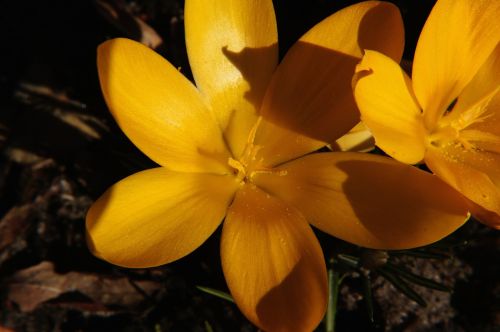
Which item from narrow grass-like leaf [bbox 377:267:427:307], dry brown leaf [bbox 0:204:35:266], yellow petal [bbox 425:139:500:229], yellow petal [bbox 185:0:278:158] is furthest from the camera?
dry brown leaf [bbox 0:204:35:266]

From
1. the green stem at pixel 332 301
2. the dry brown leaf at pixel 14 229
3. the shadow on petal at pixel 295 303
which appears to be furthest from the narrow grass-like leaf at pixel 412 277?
the dry brown leaf at pixel 14 229

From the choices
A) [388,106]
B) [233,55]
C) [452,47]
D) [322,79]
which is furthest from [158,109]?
[452,47]

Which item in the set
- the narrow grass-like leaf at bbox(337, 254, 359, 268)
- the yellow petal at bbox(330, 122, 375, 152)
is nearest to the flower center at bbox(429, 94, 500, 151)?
the yellow petal at bbox(330, 122, 375, 152)

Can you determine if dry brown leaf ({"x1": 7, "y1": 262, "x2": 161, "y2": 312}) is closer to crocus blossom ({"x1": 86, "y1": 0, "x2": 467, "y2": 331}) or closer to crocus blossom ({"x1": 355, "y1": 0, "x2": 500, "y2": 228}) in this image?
crocus blossom ({"x1": 86, "y1": 0, "x2": 467, "y2": 331})

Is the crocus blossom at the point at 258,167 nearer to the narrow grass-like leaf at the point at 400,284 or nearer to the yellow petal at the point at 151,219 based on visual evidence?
the yellow petal at the point at 151,219

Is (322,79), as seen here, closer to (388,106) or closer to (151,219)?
(388,106)

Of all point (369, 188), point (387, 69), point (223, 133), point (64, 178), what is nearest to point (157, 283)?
point (64, 178)
